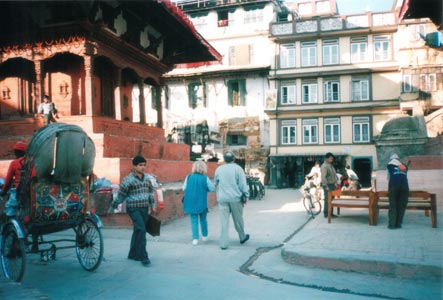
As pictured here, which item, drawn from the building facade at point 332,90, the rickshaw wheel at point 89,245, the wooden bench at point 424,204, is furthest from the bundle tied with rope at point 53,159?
the building facade at point 332,90

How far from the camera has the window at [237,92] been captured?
123 feet

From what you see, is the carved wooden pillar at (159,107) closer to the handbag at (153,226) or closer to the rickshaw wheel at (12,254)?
the handbag at (153,226)

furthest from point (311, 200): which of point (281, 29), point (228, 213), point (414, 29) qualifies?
point (281, 29)

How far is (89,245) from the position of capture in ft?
20.8

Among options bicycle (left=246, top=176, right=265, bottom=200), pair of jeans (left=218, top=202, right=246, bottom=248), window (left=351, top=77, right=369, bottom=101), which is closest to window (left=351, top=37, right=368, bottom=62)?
window (left=351, top=77, right=369, bottom=101)

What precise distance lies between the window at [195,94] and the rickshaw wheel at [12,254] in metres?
32.9

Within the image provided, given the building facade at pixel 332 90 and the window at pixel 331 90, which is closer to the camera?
the building facade at pixel 332 90

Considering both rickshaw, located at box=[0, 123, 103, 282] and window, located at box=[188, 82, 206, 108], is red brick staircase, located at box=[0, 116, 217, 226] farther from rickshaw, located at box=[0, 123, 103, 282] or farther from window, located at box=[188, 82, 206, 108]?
window, located at box=[188, 82, 206, 108]

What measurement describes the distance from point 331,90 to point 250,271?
31.6m

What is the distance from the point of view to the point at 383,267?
20.0ft

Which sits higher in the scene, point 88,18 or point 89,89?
point 88,18

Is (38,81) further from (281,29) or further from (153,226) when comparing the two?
(281,29)

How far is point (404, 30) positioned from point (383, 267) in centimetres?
3231

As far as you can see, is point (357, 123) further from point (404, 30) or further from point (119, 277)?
point (119, 277)
